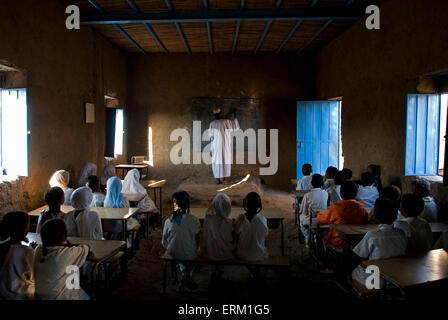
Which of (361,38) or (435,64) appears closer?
(435,64)

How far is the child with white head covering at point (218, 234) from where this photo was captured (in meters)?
2.94

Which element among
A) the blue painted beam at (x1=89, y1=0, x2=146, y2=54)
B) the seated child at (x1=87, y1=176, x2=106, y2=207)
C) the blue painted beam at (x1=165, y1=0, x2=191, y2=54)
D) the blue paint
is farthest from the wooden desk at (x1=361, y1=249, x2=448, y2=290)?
the blue paint

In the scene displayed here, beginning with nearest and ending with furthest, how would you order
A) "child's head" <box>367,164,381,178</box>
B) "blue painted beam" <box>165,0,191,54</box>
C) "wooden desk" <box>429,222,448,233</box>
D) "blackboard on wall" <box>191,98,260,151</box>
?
"wooden desk" <box>429,222,448,233</box>, "child's head" <box>367,164,381,178</box>, "blue painted beam" <box>165,0,191,54</box>, "blackboard on wall" <box>191,98,260,151</box>

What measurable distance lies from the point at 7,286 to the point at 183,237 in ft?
4.39

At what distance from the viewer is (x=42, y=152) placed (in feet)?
16.4

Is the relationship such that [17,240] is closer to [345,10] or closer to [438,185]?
[438,185]

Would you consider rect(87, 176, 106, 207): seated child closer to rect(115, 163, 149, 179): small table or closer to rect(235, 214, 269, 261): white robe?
rect(235, 214, 269, 261): white robe

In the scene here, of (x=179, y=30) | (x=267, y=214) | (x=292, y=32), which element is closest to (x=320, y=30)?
(x=292, y=32)

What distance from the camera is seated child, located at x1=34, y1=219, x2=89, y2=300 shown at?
Answer: 2135 mm

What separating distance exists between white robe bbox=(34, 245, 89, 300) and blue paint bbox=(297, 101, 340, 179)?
21.5ft

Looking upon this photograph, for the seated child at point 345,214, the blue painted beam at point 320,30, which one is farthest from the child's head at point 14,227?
the blue painted beam at point 320,30

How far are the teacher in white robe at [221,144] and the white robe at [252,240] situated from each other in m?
5.62

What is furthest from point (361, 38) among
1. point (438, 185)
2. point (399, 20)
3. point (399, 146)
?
point (438, 185)

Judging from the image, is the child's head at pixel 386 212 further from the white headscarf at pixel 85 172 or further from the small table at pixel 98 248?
the white headscarf at pixel 85 172
